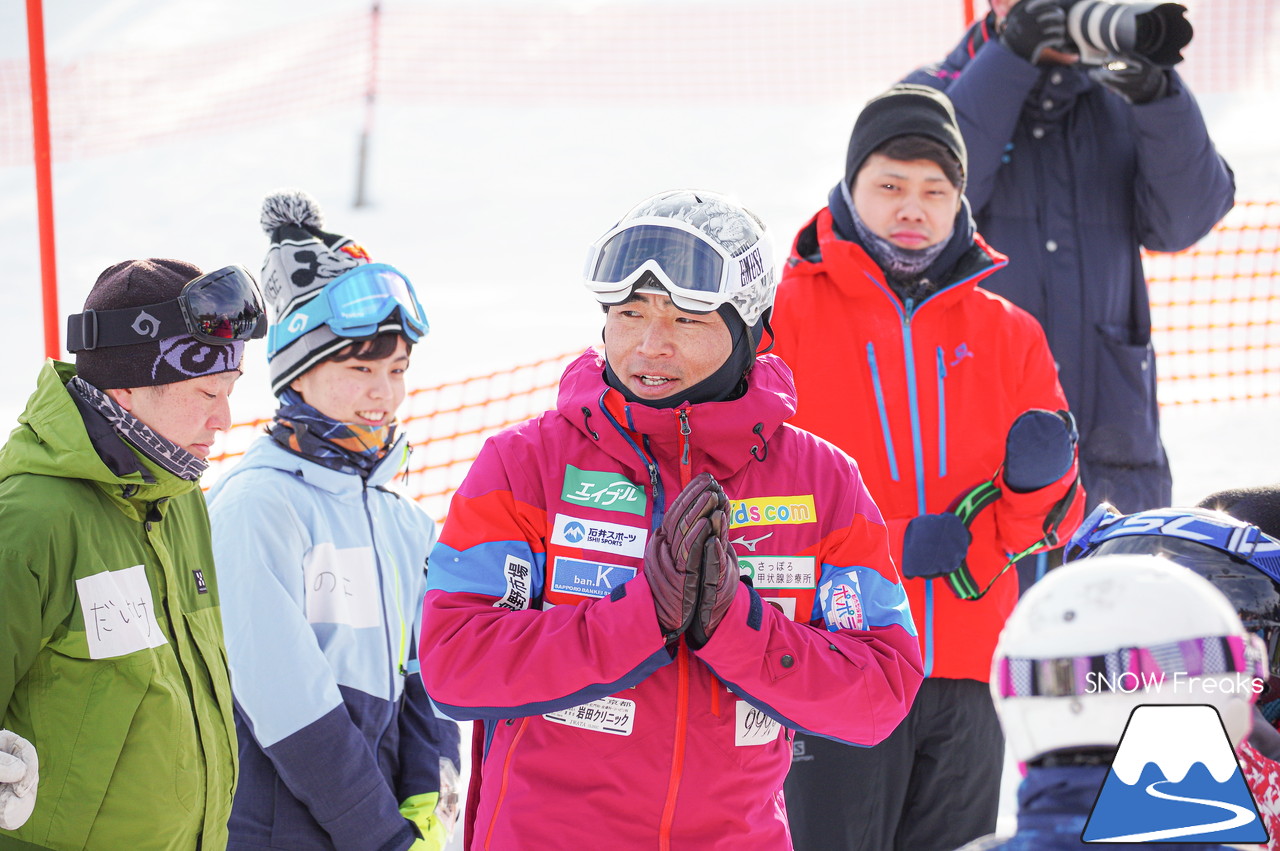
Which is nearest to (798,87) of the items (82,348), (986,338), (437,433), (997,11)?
(437,433)

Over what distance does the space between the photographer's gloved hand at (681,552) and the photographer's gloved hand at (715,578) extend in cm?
1

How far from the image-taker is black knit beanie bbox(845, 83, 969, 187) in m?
3.62

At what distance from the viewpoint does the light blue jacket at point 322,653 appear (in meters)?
3.06

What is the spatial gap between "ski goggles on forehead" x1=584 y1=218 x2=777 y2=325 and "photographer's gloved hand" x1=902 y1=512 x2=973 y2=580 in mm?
1007

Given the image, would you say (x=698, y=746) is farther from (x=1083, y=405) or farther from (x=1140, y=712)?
(x=1083, y=405)

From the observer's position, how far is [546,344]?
10.4 m

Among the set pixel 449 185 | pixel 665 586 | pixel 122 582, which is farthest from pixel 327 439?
pixel 449 185

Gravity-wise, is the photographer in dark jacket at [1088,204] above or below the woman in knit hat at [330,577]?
above

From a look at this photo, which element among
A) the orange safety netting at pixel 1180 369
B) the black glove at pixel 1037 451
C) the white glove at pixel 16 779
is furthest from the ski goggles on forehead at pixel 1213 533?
the orange safety netting at pixel 1180 369

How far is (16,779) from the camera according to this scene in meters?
2.29

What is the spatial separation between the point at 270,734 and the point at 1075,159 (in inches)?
125

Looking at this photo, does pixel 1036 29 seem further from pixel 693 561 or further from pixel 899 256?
pixel 693 561

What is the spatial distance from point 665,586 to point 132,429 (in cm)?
123

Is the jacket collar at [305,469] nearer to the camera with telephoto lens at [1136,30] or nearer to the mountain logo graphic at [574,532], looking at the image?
the mountain logo graphic at [574,532]
